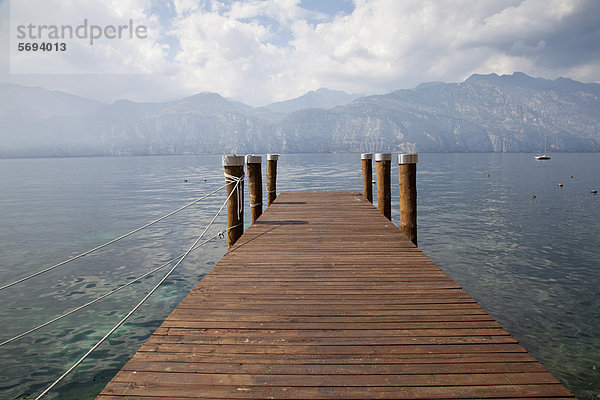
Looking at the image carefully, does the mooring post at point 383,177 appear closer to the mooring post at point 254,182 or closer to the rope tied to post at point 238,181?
the mooring post at point 254,182

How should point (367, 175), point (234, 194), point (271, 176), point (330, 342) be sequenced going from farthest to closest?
point (367, 175)
point (271, 176)
point (234, 194)
point (330, 342)

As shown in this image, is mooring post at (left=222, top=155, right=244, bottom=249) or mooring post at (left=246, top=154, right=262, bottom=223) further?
mooring post at (left=246, top=154, right=262, bottom=223)

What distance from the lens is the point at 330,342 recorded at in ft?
10.8

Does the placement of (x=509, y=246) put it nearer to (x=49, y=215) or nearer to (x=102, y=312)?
(x=102, y=312)

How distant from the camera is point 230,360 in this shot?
118 inches

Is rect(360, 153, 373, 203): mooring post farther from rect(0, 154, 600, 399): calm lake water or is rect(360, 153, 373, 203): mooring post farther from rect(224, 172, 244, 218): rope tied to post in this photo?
rect(224, 172, 244, 218): rope tied to post

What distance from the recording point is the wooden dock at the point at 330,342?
2.65 m

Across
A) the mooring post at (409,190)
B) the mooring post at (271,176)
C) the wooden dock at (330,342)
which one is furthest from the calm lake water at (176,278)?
the wooden dock at (330,342)

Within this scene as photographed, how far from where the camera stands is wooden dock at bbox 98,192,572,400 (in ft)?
8.69

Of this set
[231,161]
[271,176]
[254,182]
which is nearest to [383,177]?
[254,182]

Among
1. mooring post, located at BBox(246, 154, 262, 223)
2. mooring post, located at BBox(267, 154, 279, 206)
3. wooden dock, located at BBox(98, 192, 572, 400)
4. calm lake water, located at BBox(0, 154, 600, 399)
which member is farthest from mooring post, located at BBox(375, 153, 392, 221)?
wooden dock, located at BBox(98, 192, 572, 400)

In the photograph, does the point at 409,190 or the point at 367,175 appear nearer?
the point at 409,190

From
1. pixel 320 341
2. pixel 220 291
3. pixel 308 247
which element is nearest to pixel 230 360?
pixel 320 341

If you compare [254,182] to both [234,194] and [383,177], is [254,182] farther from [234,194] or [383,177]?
[383,177]
